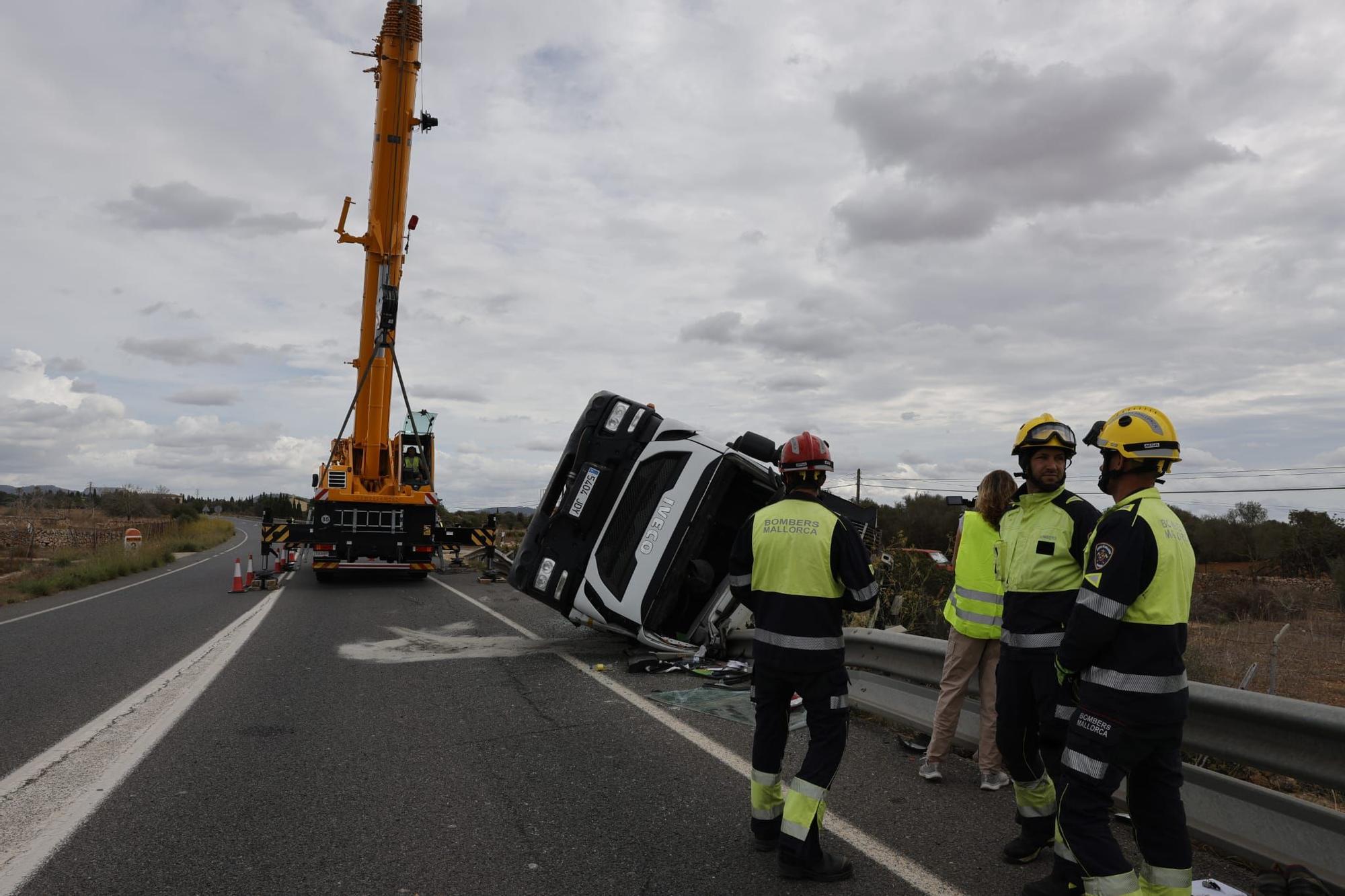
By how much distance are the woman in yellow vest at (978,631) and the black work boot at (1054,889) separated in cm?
118

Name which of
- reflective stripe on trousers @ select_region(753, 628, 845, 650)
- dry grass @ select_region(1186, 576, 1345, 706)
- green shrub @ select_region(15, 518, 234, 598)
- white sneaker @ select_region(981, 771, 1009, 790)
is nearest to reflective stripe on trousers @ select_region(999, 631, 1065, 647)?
reflective stripe on trousers @ select_region(753, 628, 845, 650)

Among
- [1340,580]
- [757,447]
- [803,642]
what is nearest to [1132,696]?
[803,642]

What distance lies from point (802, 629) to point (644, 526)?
3.95m

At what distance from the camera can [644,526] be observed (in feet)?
24.2

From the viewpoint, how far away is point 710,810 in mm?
3900

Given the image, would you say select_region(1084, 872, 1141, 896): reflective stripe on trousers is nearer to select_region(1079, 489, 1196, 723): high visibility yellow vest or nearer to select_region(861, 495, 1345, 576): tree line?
select_region(1079, 489, 1196, 723): high visibility yellow vest

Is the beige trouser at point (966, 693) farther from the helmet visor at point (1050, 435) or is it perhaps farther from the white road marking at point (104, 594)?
the white road marking at point (104, 594)

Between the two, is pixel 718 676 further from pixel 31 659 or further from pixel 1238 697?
pixel 31 659

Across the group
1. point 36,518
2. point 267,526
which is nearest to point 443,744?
point 267,526

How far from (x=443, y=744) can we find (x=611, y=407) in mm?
3651

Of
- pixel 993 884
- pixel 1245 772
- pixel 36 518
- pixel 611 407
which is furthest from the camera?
pixel 36 518

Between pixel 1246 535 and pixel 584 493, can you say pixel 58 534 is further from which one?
pixel 1246 535

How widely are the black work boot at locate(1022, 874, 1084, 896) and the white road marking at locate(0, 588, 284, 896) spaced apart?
373 centimetres

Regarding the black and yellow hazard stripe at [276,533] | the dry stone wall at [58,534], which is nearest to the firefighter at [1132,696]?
the black and yellow hazard stripe at [276,533]
